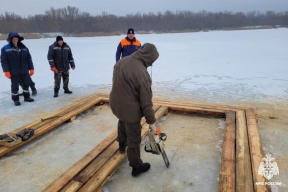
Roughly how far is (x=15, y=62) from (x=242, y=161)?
477 centimetres

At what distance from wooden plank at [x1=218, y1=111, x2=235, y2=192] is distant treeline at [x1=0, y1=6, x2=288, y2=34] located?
161ft

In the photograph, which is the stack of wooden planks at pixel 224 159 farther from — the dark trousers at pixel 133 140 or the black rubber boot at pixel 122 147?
the dark trousers at pixel 133 140

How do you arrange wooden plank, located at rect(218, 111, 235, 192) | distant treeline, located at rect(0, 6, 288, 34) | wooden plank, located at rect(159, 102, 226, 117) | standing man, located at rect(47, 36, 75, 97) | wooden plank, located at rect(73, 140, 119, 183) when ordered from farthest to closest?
distant treeline, located at rect(0, 6, 288, 34) < standing man, located at rect(47, 36, 75, 97) < wooden plank, located at rect(159, 102, 226, 117) < wooden plank, located at rect(73, 140, 119, 183) < wooden plank, located at rect(218, 111, 235, 192)

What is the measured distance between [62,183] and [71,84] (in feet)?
16.6

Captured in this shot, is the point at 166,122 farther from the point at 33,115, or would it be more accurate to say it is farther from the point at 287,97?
the point at 287,97

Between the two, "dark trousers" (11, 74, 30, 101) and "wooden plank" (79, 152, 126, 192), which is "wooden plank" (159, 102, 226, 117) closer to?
"wooden plank" (79, 152, 126, 192)

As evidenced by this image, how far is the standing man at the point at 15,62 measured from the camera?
473 centimetres

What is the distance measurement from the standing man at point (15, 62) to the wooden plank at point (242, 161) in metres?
4.57

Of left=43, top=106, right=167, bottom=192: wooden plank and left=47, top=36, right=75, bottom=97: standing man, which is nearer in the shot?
left=43, top=106, right=167, bottom=192: wooden plank

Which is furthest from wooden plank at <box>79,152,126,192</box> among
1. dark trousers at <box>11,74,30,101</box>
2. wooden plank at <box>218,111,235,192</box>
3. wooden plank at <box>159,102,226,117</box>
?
dark trousers at <box>11,74,30,101</box>

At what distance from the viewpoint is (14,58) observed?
4.81 metres

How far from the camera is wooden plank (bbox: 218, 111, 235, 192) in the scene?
2.13m

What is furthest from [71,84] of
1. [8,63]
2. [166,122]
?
[166,122]

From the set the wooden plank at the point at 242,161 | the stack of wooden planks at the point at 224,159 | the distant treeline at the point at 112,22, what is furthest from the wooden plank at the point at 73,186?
the distant treeline at the point at 112,22
